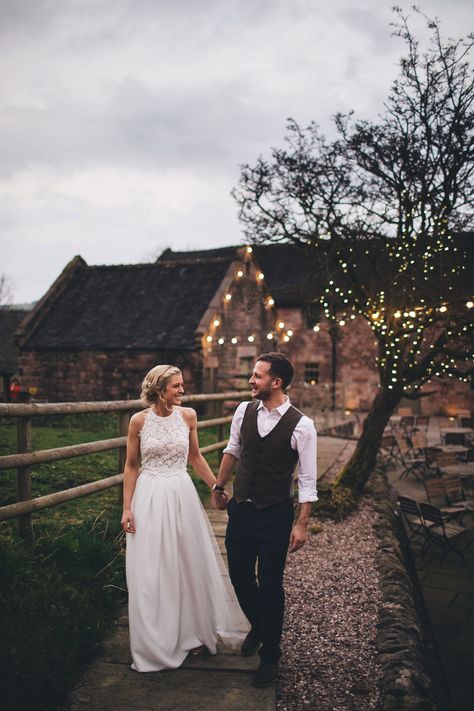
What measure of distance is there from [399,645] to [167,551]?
184 cm

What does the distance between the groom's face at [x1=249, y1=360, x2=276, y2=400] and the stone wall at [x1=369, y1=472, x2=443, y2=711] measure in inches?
74.2

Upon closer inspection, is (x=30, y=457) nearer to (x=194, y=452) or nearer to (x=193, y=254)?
(x=194, y=452)

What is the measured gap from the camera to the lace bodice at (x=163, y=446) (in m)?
3.64

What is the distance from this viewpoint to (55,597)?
367cm

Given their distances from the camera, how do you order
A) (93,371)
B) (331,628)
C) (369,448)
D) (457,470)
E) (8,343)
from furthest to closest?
(8,343) → (93,371) → (457,470) → (369,448) → (331,628)

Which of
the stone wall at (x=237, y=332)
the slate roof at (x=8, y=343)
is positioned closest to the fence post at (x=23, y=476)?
the stone wall at (x=237, y=332)

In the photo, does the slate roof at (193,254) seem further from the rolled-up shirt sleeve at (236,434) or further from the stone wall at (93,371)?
the rolled-up shirt sleeve at (236,434)

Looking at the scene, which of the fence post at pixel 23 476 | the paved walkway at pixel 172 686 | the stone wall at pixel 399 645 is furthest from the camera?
the fence post at pixel 23 476

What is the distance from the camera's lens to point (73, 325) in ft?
67.4

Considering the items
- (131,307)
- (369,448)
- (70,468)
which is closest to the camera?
(70,468)

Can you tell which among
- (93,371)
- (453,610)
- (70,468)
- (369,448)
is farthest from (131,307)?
(453,610)

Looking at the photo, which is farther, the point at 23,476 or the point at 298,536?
the point at 23,476

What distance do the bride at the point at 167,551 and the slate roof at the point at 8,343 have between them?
31.4 m

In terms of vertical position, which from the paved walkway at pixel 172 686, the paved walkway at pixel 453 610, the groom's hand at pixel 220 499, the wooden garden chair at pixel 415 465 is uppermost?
the groom's hand at pixel 220 499
